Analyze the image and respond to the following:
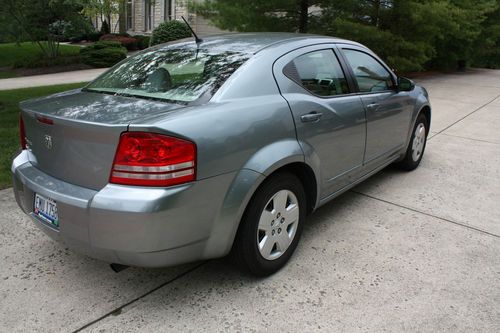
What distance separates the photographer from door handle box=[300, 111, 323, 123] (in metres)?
3.11

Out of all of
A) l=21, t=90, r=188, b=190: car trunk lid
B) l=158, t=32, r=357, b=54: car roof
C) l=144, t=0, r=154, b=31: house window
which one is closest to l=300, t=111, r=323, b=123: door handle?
l=158, t=32, r=357, b=54: car roof

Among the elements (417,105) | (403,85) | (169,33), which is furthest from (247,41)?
(169,33)

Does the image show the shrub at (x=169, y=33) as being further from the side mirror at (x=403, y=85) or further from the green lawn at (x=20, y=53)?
the side mirror at (x=403, y=85)

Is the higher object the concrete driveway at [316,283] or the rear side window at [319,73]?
the rear side window at [319,73]

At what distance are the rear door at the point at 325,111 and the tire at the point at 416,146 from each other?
1.44 m

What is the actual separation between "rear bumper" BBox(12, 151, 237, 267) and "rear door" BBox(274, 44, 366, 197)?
0.86 metres

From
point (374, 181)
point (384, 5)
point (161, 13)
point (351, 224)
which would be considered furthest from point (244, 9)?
point (161, 13)

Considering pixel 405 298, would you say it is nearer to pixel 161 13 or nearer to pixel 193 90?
pixel 193 90

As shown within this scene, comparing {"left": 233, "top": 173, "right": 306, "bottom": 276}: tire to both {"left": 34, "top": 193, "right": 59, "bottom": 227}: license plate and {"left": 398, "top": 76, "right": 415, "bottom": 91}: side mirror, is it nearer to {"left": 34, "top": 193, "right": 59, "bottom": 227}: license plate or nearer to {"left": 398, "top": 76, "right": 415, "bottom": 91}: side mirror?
{"left": 34, "top": 193, "right": 59, "bottom": 227}: license plate

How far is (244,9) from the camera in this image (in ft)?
36.6

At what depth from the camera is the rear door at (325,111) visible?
123 inches

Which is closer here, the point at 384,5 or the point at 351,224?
the point at 351,224

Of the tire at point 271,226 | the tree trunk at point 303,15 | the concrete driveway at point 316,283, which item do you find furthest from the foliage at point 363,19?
the tire at point 271,226

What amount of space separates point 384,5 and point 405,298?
35.0 feet
